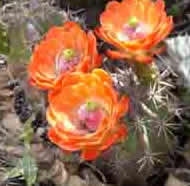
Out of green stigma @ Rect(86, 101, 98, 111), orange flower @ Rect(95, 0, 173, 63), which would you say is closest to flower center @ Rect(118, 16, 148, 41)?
orange flower @ Rect(95, 0, 173, 63)

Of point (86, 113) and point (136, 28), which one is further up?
point (136, 28)

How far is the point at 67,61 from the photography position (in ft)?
3.76

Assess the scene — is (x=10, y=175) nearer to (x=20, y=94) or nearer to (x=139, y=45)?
(x=20, y=94)

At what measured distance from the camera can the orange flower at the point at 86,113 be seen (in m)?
1.03

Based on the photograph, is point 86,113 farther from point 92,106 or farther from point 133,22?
point 133,22

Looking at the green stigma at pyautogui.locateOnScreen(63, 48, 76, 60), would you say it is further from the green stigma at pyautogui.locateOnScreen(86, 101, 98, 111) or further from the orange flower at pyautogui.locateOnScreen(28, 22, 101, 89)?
the green stigma at pyautogui.locateOnScreen(86, 101, 98, 111)

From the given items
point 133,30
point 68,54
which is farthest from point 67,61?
point 133,30

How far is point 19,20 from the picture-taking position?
1351 mm

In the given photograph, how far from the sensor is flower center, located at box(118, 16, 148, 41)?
112cm

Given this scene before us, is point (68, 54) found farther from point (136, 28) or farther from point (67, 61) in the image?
point (136, 28)

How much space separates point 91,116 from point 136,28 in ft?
0.58

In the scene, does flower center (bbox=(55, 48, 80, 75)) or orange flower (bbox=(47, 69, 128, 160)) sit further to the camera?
flower center (bbox=(55, 48, 80, 75))

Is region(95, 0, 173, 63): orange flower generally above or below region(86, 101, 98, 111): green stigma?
above

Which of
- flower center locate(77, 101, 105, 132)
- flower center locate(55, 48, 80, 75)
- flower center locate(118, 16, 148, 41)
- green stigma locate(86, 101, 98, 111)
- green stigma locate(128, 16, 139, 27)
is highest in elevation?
green stigma locate(128, 16, 139, 27)
